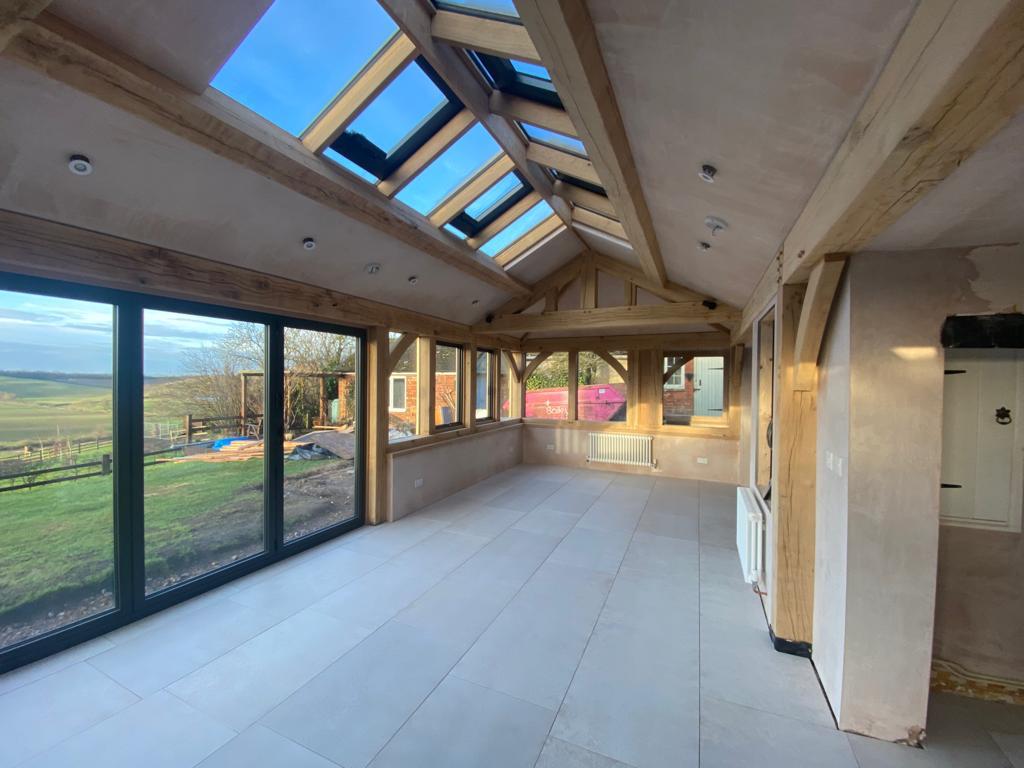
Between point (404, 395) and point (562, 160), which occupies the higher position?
point (562, 160)

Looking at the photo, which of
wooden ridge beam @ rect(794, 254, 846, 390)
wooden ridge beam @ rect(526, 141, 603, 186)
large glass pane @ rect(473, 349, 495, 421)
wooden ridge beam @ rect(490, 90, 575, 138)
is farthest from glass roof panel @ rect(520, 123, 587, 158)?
large glass pane @ rect(473, 349, 495, 421)

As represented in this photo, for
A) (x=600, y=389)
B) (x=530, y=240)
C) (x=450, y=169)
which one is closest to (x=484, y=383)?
(x=600, y=389)

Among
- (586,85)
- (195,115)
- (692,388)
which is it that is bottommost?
(692,388)

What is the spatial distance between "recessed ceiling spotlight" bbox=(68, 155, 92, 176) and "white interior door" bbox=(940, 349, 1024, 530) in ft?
14.5

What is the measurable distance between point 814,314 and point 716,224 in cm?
93

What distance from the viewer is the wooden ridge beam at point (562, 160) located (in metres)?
2.95

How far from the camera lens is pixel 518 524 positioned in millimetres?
4602

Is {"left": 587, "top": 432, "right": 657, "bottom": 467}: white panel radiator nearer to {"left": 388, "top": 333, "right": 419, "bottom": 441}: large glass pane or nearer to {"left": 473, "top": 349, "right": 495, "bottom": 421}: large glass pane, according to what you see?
{"left": 473, "top": 349, "right": 495, "bottom": 421}: large glass pane

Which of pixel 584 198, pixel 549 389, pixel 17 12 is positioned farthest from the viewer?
pixel 549 389

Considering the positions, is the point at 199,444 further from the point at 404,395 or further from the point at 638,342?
the point at 638,342

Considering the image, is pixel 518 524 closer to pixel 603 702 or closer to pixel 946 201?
pixel 603 702

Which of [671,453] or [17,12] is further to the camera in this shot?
[671,453]

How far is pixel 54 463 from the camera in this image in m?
2.43

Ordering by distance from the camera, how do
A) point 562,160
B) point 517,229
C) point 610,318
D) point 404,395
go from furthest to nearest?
point 610,318 → point 404,395 → point 517,229 → point 562,160
